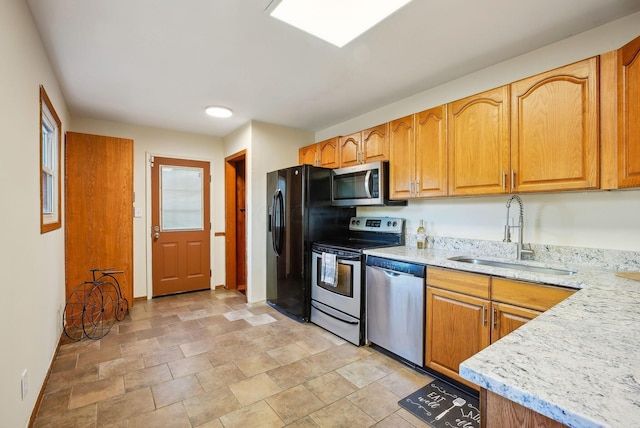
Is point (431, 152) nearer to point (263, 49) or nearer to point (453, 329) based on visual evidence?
point (453, 329)

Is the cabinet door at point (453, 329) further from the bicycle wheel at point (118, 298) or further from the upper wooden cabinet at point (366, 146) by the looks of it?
the bicycle wheel at point (118, 298)

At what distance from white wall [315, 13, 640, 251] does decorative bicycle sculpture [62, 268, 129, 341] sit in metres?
3.35

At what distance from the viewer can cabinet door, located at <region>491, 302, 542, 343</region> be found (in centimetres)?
174

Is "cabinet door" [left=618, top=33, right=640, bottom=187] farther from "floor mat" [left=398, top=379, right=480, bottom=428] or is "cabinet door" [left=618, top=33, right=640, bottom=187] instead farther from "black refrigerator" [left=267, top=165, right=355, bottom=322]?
"black refrigerator" [left=267, top=165, right=355, bottom=322]

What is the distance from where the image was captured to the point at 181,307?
153 inches

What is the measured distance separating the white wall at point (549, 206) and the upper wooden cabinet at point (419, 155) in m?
0.34

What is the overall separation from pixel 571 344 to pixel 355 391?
5.23 feet

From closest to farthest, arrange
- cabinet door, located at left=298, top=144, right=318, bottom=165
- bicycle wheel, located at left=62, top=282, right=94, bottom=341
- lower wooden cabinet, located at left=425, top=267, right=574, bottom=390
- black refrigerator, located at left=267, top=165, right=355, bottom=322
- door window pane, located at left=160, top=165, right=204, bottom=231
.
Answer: lower wooden cabinet, located at left=425, top=267, right=574, bottom=390
bicycle wheel, located at left=62, top=282, right=94, bottom=341
black refrigerator, located at left=267, top=165, right=355, bottom=322
cabinet door, located at left=298, top=144, right=318, bottom=165
door window pane, located at left=160, top=165, right=204, bottom=231

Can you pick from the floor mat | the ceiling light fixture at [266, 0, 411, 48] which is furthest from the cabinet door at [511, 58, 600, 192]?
the floor mat

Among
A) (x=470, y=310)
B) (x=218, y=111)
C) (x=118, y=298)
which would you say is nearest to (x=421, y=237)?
(x=470, y=310)

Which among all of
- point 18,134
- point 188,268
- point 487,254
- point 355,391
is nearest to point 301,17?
point 18,134

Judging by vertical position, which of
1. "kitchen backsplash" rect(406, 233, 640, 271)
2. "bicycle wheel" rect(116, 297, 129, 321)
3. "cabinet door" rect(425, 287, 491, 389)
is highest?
"kitchen backsplash" rect(406, 233, 640, 271)

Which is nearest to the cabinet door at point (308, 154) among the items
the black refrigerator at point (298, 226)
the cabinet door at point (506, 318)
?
the black refrigerator at point (298, 226)

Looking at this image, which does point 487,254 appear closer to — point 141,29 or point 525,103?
point 525,103
